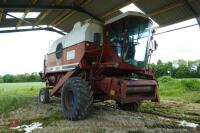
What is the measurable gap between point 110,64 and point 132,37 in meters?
1.11

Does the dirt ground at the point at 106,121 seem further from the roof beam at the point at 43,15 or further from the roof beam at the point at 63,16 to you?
the roof beam at the point at 63,16

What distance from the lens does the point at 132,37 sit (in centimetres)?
1028

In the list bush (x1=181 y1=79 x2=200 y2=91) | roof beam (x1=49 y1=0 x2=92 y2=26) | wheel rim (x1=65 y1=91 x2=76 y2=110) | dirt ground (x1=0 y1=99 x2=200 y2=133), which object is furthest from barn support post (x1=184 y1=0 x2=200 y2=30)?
bush (x1=181 y1=79 x2=200 y2=91)

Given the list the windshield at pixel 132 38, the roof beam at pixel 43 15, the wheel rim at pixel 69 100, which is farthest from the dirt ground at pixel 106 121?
the roof beam at pixel 43 15

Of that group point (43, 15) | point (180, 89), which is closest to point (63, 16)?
point (43, 15)

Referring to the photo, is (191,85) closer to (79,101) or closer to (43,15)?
(43,15)

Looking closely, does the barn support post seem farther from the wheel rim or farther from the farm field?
the wheel rim

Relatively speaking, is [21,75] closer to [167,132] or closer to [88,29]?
[88,29]

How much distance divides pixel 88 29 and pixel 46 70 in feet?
15.8

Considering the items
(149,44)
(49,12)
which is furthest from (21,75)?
(149,44)

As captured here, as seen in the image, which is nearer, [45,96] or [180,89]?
[45,96]

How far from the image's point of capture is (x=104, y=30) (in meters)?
10.9

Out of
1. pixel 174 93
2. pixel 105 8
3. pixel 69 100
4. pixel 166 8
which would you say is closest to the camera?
pixel 69 100

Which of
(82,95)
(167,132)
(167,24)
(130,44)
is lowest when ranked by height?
(167,132)
